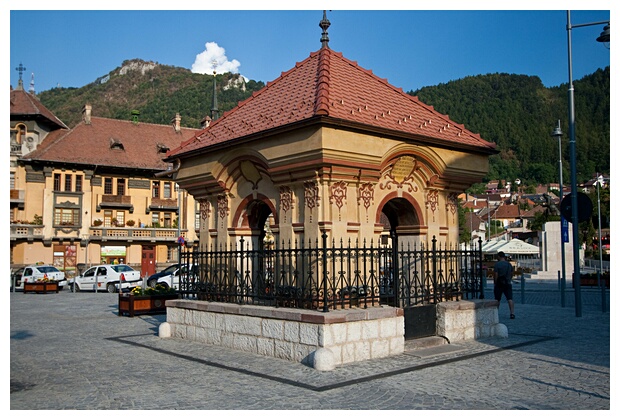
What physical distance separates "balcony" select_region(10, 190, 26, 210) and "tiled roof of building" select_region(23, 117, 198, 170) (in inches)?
116

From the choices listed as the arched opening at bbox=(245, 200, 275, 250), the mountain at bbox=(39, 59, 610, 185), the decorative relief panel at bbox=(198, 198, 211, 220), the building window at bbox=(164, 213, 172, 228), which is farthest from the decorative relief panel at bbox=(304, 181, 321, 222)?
the mountain at bbox=(39, 59, 610, 185)

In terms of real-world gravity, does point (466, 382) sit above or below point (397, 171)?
below

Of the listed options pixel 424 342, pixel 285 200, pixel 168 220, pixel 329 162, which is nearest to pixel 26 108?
pixel 168 220

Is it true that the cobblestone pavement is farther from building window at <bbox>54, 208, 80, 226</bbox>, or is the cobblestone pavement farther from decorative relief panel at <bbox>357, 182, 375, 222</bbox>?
building window at <bbox>54, 208, 80, 226</bbox>

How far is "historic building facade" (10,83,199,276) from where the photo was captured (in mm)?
50812

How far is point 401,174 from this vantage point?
1325 centimetres

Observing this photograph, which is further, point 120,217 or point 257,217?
point 120,217

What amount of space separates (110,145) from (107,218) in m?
6.77

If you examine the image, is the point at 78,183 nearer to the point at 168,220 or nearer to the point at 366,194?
the point at 168,220

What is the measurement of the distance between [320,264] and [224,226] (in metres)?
3.53

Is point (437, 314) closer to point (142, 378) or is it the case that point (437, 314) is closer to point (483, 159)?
point (483, 159)

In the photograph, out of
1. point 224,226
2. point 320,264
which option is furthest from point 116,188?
point 320,264

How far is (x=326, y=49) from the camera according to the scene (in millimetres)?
14461

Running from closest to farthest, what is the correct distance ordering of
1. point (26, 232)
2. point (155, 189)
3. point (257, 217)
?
point (257, 217) → point (26, 232) → point (155, 189)
